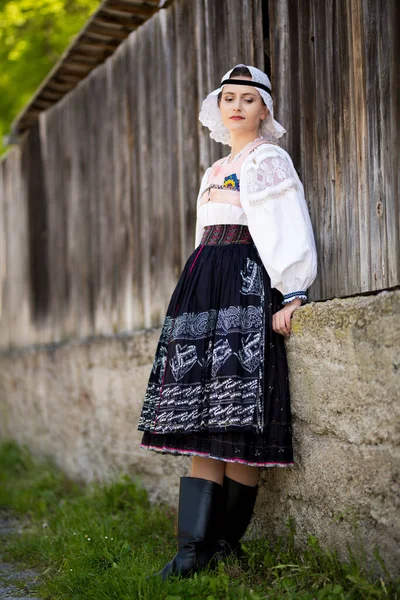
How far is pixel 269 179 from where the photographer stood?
3.16 meters

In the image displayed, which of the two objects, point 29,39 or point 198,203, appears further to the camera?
point 29,39

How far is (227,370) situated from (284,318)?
33cm

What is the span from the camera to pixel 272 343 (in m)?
3.21

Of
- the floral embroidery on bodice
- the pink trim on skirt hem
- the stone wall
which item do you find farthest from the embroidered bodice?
the pink trim on skirt hem

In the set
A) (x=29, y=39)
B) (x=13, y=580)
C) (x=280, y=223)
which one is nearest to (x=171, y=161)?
(x=280, y=223)

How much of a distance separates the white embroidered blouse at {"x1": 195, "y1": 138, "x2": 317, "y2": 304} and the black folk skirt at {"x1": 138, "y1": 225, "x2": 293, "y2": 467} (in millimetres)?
122

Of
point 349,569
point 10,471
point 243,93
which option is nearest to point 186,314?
point 243,93

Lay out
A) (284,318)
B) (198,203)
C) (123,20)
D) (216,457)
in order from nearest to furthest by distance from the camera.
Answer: (216,457), (284,318), (198,203), (123,20)

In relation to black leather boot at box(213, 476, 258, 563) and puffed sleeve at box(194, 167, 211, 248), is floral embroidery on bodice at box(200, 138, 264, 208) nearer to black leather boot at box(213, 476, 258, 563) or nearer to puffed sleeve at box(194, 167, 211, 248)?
puffed sleeve at box(194, 167, 211, 248)

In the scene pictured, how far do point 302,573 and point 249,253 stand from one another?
131 cm

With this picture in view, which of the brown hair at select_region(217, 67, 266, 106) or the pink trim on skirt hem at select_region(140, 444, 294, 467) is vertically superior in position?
the brown hair at select_region(217, 67, 266, 106)

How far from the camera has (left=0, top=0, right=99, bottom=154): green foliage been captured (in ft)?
29.2

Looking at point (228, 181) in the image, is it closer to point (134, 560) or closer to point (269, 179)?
point (269, 179)

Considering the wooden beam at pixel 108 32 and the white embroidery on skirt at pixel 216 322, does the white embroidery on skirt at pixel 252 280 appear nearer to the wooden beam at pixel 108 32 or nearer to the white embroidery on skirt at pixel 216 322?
the white embroidery on skirt at pixel 216 322
